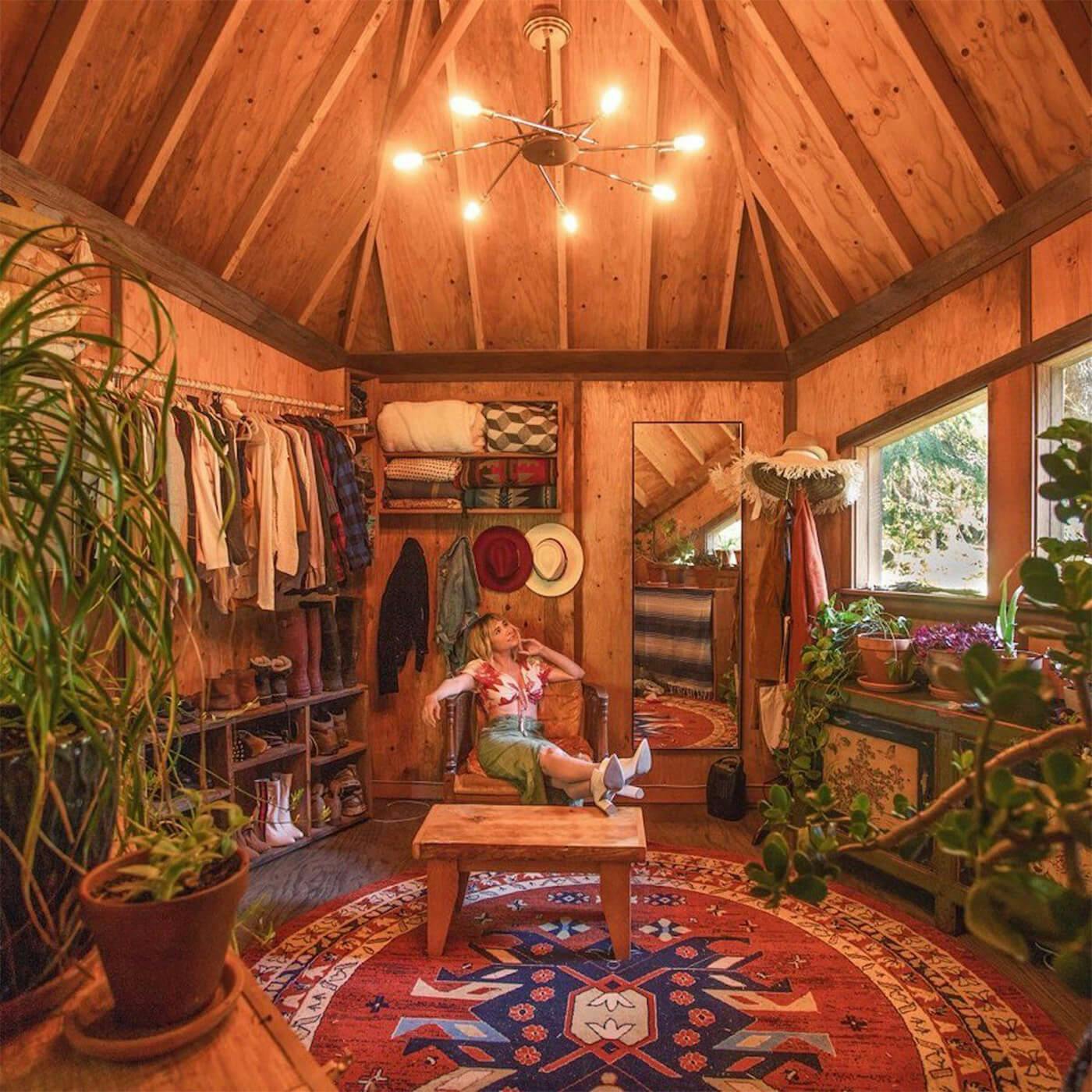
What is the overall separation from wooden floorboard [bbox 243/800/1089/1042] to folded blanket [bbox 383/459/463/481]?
5.99 feet

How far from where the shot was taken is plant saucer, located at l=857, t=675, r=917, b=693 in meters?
3.02

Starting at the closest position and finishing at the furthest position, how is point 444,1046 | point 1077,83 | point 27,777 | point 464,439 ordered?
1. point 27,777
2. point 444,1046
3. point 1077,83
4. point 464,439

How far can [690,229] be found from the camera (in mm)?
3943

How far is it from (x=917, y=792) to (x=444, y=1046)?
187 centimetres

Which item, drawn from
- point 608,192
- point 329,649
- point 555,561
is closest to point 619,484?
point 555,561

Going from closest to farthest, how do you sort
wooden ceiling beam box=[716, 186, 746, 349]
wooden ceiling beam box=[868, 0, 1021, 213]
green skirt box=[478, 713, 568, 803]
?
wooden ceiling beam box=[868, 0, 1021, 213]
green skirt box=[478, 713, 568, 803]
wooden ceiling beam box=[716, 186, 746, 349]

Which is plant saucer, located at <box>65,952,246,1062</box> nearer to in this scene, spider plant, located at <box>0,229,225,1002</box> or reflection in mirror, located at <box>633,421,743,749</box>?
spider plant, located at <box>0,229,225,1002</box>

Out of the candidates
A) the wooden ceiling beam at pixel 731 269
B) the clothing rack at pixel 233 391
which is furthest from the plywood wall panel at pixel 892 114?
the clothing rack at pixel 233 391

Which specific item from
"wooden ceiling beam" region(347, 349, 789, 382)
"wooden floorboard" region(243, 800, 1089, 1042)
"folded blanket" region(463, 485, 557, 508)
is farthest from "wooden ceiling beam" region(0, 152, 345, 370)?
"wooden floorboard" region(243, 800, 1089, 1042)

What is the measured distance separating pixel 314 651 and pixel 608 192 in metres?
2.72

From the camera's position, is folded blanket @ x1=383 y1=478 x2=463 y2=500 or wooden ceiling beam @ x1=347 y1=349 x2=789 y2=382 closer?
folded blanket @ x1=383 y1=478 x2=463 y2=500

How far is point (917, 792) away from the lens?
280cm

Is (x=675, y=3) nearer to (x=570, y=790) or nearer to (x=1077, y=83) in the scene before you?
(x=1077, y=83)

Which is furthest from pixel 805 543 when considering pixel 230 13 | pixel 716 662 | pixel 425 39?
pixel 230 13
